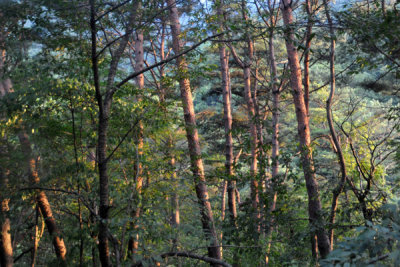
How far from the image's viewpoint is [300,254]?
692 cm

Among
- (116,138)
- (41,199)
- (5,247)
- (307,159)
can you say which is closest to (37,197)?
(41,199)

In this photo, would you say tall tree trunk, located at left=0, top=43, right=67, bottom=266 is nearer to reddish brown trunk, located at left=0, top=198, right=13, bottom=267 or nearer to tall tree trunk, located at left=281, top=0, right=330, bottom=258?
reddish brown trunk, located at left=0, top=198, right=13, bottom=267

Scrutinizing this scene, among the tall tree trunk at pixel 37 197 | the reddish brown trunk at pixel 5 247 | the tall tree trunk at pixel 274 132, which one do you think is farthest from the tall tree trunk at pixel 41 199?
the tall tree trunk at pixel 274 132

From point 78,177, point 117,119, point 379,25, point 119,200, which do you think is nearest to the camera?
point 379,25

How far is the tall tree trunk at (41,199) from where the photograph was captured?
193 inches

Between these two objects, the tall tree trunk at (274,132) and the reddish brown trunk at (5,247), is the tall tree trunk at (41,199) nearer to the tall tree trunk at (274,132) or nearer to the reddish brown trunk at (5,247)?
the reddish brown trunk at (5,247)

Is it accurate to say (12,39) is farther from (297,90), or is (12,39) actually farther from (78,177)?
(297,90)

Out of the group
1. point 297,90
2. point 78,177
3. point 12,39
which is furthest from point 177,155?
point 12,39

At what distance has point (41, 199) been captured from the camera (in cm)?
519

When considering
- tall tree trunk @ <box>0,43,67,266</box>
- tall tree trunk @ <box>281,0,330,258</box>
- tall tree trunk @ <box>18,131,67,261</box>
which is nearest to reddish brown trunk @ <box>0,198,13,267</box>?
tall tree trunk @ <box>0,43,67,266</box>

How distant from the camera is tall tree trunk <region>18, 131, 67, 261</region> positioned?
490 cm

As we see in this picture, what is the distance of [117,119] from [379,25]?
12.6 feet

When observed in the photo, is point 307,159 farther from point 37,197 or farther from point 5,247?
point 5,247

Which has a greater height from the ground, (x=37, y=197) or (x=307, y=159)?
(x=307, y=159)
